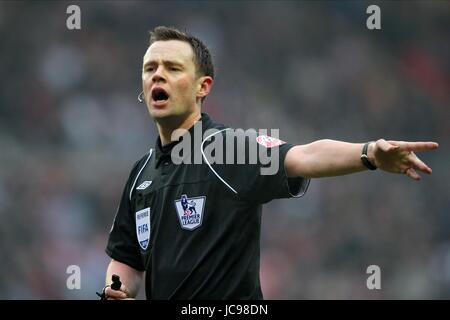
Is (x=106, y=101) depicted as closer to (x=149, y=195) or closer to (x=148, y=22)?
(x=148, y=22)

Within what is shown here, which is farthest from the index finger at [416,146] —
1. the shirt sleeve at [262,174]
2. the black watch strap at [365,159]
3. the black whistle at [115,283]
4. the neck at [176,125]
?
the black whistle at [115,283]

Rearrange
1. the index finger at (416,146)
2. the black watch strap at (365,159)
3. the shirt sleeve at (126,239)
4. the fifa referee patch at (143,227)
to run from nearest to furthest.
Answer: the index finger at (416,146) < the black watch strap at (365,159) < the fifa referee patch at (143,227) < the shirt sleeve at (126,239)

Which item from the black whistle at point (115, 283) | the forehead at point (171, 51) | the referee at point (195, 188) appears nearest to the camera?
the referee at point (195, 188)

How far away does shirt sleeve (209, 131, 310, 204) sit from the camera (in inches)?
159

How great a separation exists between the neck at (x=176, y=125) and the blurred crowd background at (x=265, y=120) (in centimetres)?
526

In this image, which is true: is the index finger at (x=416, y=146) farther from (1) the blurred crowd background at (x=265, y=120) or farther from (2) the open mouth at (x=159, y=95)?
(1) the blurred crowd background at (x=265, y=120)

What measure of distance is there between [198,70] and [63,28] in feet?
26.7

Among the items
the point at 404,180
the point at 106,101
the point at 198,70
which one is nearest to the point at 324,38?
the point at 404,180

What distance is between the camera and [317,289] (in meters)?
10.7

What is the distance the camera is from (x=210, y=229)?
14.1ft

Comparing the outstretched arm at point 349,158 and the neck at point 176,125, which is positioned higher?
the neck at point 176,125

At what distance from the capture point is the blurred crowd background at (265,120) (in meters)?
10.8

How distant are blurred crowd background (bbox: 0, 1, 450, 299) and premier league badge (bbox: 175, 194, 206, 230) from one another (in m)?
5.50
